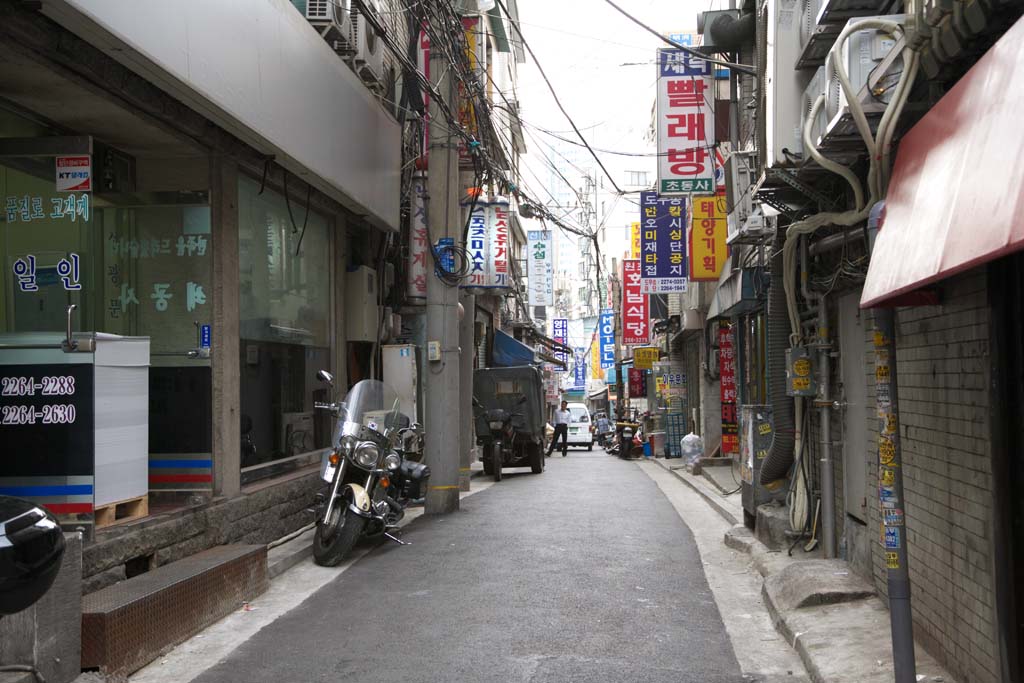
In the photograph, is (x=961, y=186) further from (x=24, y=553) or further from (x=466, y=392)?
(x=466, y=392)

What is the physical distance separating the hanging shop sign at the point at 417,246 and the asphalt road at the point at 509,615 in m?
4.98

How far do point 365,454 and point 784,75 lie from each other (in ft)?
16.9

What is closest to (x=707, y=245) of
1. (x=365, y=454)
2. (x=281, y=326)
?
(x=281, y=326)

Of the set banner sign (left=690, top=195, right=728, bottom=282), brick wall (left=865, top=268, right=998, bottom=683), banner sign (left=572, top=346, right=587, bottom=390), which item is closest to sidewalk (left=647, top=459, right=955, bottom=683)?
brick wall (left=865, top=268, right=998, bottom=683)

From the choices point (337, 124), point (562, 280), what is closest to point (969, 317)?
point (337, 124)

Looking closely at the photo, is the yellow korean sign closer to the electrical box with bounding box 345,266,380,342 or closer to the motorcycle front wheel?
the electrical box with bounding box 345,266,380,342

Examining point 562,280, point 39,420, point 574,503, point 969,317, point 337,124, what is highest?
point 562,280

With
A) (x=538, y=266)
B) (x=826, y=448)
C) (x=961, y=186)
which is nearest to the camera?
(x=961, y=186)

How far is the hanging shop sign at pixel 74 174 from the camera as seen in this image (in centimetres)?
659

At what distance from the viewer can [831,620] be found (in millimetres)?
6562

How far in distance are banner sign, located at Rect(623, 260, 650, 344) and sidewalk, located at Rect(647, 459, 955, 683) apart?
24.1m

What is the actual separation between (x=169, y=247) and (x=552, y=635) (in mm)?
5102

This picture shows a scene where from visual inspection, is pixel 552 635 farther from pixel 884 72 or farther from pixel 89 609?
pixel 884 72

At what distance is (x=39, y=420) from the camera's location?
6.47 m
